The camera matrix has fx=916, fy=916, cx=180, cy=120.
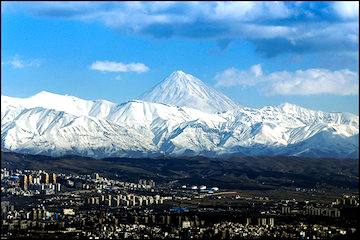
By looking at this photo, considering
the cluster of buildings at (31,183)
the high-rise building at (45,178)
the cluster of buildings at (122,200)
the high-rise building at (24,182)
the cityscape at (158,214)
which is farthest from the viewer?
the high-rise building at (45,178)

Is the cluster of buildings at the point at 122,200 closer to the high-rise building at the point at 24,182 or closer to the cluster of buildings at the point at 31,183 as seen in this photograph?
the cluster of buildings at the point at 31,183

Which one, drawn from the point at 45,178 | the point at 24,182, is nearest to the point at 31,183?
the point at 24,182

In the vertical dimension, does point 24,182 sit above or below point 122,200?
above

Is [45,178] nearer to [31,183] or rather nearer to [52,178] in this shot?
[52,178]

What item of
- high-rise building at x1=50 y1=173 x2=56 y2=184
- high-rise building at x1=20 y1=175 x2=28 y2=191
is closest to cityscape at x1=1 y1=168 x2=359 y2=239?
high-rise building at x1=20 y1=175 x2=28 y2=191

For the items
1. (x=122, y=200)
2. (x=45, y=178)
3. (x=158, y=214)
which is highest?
(x=45, y=178)

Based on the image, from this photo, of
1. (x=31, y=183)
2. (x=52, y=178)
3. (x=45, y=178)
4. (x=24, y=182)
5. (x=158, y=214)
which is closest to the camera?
(x=158, y=214)

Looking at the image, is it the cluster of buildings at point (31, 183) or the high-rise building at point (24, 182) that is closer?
the cluster of buildings at point (31, 183)

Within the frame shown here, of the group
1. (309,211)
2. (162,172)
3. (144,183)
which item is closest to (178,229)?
(309,211)

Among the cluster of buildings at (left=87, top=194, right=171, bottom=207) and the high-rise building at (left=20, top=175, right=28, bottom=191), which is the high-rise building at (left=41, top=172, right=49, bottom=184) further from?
the cluster of buildings at (left=87, top=194, right=171, bottom=207)

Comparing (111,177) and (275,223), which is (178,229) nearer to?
(275,223)

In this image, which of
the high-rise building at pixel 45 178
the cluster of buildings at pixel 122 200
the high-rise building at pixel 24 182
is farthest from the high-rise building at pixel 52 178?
the cluster of buildings at pixel 122 200

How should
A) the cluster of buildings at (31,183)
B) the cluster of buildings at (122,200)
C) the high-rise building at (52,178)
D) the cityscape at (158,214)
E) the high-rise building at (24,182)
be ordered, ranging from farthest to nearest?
1. the high-rise building at (52,178)
2. the high-rise building at (24,182)
3. the cluster of buildings at (31,183)
4. the cluster of buildings at (122,200)
5. the cityscape at (158,214)
